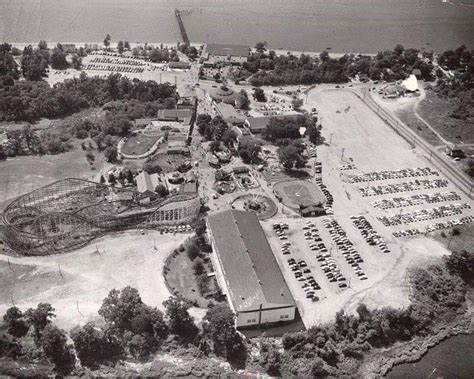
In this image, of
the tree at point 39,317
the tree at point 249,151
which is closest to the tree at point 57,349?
the tree at point 39,317

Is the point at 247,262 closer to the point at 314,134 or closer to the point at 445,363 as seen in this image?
the point at 445,363

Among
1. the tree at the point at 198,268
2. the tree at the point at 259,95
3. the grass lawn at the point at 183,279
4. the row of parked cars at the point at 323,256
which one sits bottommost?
the grass lawn at the point at 183,279

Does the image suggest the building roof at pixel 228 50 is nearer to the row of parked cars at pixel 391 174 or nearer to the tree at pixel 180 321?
the row of parked cars at pixel 391 174

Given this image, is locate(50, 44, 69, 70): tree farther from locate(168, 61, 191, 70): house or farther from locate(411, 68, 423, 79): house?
locate(411, 68, 423, 79): house

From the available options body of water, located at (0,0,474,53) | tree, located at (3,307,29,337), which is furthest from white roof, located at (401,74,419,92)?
tree, located at (3,307,29,337)

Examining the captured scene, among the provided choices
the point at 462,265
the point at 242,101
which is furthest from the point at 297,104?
the point at 462,265

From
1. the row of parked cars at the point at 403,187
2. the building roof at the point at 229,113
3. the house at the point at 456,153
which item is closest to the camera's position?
the row of parked cars at the point at 403,187
